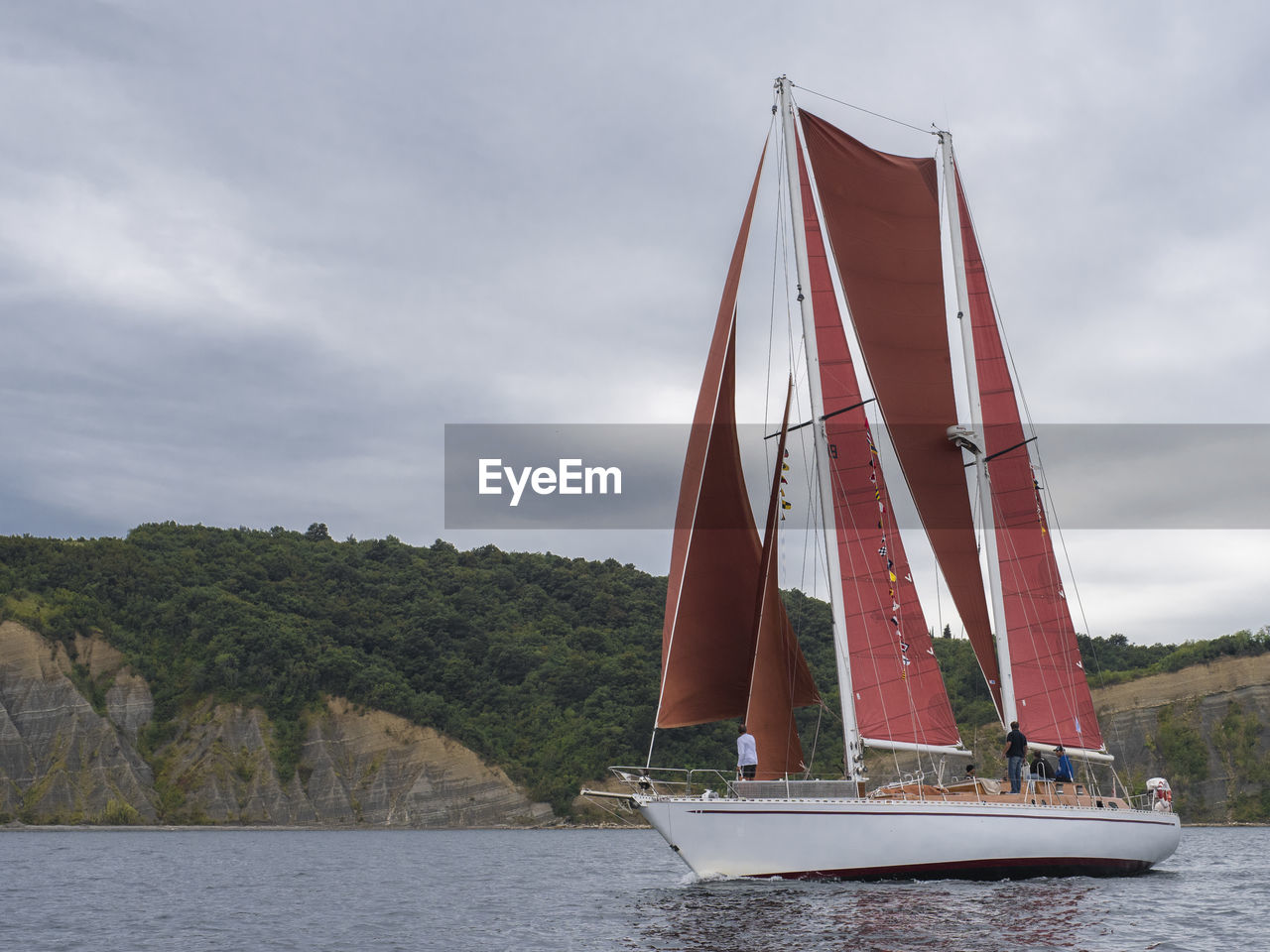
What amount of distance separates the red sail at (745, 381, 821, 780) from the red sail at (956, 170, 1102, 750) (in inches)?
237

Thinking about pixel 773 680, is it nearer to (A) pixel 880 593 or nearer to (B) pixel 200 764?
(A) pixel 880 593

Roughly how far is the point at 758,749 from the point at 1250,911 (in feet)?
32.1

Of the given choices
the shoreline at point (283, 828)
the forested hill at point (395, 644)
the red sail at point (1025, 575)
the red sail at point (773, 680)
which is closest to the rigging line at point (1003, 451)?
the red sail at point (1025, 575)

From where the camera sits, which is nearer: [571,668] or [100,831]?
[100,831]

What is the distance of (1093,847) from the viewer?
26.1 m

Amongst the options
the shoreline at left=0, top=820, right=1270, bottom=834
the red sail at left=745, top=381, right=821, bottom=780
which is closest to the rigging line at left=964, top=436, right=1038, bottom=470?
the red sail at left=745, top=381, right=821, bottom=780

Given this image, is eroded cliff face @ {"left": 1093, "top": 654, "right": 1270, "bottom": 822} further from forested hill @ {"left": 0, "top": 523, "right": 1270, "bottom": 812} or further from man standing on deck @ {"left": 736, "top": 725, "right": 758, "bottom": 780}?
man standing on deck @ {"left": 736, "top": 725, "right": 758, "bottom": 780}

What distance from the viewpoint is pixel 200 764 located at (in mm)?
75625

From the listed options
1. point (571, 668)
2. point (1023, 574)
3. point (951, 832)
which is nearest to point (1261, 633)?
point (571, 668)

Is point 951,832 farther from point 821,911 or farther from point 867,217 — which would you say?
point 867,217

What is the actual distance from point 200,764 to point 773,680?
59.9 m

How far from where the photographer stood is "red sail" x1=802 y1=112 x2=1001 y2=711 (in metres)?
28.3

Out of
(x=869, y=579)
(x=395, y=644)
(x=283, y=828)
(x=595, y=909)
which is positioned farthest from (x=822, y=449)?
(x=395, y=644)

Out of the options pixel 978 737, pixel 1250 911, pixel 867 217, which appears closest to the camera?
pixel 1250 911
